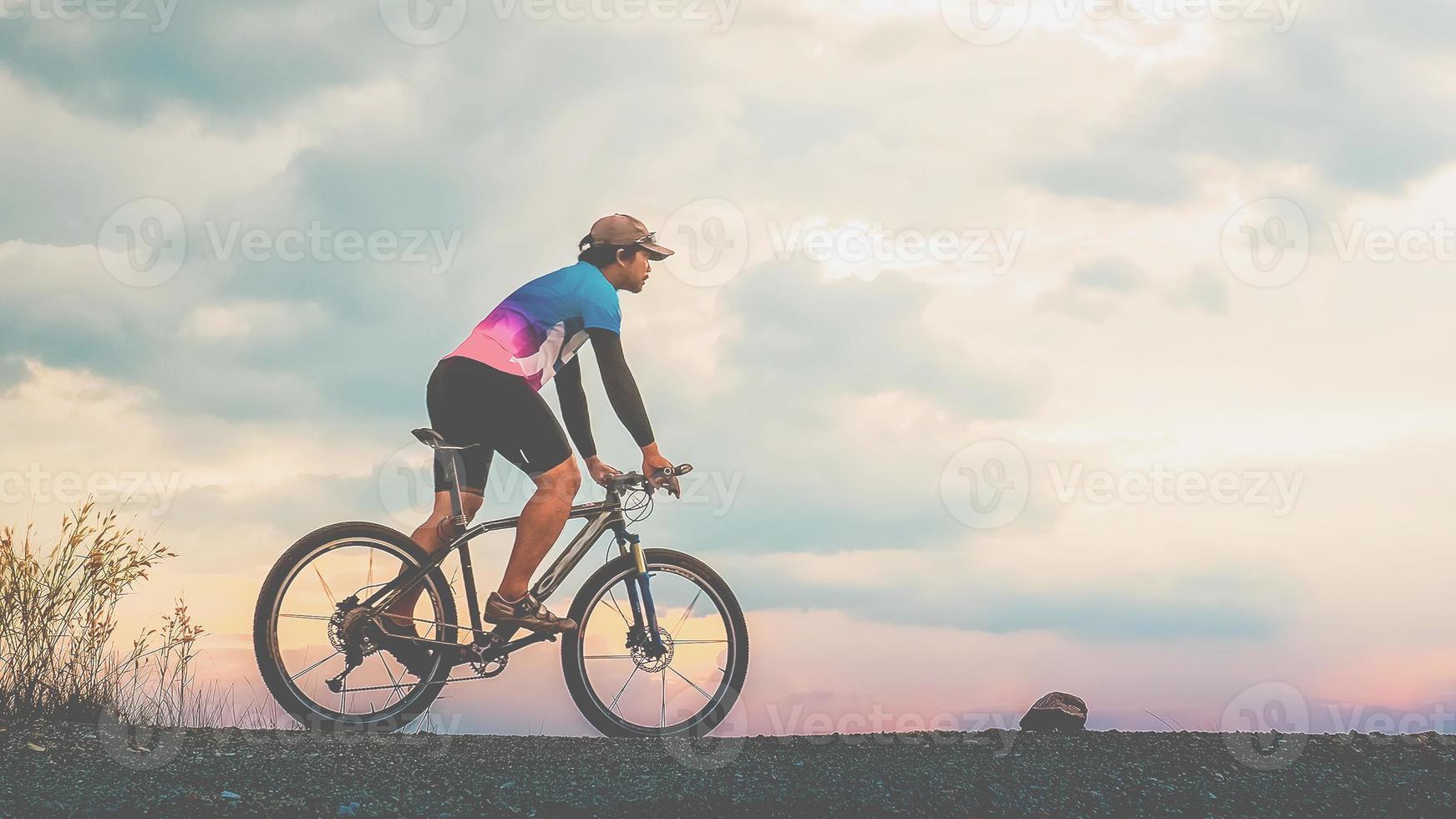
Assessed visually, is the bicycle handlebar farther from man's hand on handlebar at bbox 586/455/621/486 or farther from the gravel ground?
the gravel ground

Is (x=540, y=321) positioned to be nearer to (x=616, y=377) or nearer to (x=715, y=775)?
(x=616, y=377)

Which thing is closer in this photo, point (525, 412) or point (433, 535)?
point (525, 412)

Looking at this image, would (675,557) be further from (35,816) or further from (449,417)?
(35,816)

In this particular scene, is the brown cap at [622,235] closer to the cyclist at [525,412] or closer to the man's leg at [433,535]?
the cyclist at [525,412]

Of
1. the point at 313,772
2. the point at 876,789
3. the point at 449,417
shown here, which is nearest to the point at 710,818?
the point at 876,789

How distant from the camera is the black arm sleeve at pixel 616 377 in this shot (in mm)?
5910

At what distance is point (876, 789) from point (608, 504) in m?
2.33

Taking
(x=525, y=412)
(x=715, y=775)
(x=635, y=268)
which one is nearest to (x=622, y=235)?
(x=635, y=268)

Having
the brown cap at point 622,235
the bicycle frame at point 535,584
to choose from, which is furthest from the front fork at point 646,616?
the brown cap at point 622,235

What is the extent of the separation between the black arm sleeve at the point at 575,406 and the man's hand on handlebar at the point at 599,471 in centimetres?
5

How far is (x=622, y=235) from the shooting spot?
6.35 metres

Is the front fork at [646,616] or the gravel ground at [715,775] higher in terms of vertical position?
the front fork at [646,616]

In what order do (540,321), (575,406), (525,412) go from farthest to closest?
(575,406) → (540,321) → (525,412)

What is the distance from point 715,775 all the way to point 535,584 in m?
1.69
